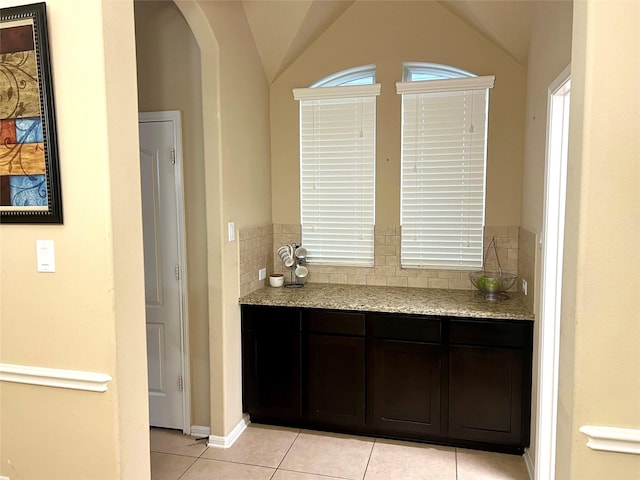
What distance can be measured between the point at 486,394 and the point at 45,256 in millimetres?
2557

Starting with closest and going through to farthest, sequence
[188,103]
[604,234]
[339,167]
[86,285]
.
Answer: [604,234]
[86,285]
[188,103]
[339,167]

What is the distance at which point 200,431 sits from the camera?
10.7ft

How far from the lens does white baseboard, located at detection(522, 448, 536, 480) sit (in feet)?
8.84

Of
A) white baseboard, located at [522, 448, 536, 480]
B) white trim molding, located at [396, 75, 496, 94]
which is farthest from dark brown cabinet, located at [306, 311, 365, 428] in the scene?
white trim molding, located at [396, 75, 496, 94]

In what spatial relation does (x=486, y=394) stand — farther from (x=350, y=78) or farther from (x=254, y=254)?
(x=350, y=78)

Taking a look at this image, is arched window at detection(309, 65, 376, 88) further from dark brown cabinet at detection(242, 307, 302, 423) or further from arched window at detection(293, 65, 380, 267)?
dark brown cabinet at detection(242, 307, 302, 423)

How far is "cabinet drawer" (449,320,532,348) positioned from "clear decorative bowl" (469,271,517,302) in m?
0.33

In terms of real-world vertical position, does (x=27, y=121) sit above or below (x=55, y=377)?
above

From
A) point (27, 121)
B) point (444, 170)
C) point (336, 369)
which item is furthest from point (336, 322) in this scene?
point (27, 121)

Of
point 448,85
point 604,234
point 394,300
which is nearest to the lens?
point 604,234

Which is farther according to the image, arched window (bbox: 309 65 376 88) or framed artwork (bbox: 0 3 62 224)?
arched window (bbox: 309 65 376 88)

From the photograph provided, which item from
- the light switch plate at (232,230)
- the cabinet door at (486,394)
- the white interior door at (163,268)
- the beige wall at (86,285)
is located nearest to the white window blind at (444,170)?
the cabinet door at (486,394)

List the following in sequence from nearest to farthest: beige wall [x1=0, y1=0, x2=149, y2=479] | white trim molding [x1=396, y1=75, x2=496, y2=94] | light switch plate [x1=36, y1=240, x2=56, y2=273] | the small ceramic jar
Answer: beige wall [x1=0, y1=0, x2=149, y2=479] → light switch plate [x1=36, y1=240, x2=56, y2=273] → white trim molding [x1=396, y1=75, x2=496, y2=94] → the small ceramic jar

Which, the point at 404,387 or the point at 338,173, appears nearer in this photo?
the point at 404,387
